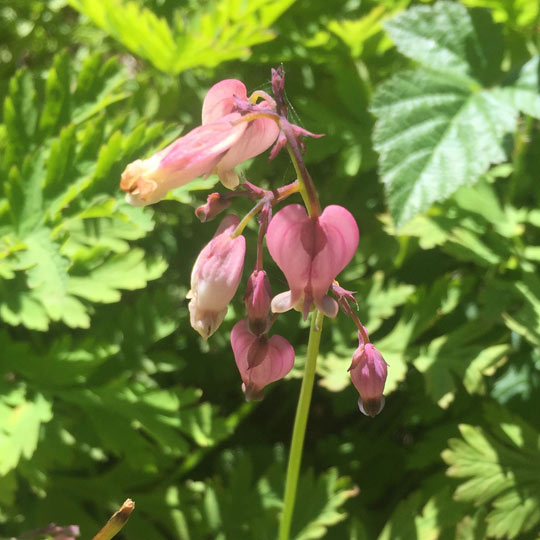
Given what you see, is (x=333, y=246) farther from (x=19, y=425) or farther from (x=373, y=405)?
(x=19, y=425)

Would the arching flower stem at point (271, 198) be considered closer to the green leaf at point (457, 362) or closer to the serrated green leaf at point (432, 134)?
the serrated green leaf at point (432, 134)

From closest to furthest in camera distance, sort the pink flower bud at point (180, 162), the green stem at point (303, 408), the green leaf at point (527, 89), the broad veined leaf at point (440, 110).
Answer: the pink flower bud at point (180, 162), the green stem at point (303, 408), the broad veined leaf at point (440, 110), the green leaf at point (527, 89)

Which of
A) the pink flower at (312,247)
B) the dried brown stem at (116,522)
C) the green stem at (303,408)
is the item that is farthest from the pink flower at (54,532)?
the pink flower at (312,247)

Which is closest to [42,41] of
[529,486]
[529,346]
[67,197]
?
[67,197]

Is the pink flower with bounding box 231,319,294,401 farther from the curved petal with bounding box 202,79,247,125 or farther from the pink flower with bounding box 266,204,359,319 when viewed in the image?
the curved petal with bounding box 202,79,247,125

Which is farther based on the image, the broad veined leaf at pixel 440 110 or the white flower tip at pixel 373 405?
the broad veined leaf at pixel 440 110
